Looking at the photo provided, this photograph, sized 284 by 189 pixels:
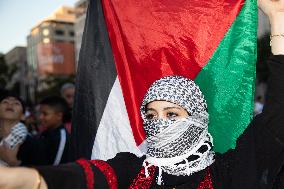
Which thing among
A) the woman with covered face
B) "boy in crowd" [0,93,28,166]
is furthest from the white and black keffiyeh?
"boy in crowd" [0,93,28,166]

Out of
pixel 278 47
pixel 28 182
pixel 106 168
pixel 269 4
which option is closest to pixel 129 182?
pixel 106 168

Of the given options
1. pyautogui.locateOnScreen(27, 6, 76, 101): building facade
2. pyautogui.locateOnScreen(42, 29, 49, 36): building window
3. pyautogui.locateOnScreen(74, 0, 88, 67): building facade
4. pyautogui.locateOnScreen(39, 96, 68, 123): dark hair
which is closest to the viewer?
pyautogui.locateOnScreen(39, 96, 68, 123): dark hair

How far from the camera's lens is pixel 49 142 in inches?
177

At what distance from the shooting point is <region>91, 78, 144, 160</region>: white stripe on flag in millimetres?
2838

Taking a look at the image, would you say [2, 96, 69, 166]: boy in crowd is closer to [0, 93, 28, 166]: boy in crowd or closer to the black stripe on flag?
[0, 93, 28, 166]: boy in crowd

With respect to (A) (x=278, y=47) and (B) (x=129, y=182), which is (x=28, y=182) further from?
(A) (x=278, y=47)

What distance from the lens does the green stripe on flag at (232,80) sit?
8.96ft

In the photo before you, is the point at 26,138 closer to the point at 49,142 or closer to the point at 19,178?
the point at 49,142

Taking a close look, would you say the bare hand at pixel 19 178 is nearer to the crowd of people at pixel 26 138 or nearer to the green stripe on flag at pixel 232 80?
the green stripe on flag at pixel 232 80

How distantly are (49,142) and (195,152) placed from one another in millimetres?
2679

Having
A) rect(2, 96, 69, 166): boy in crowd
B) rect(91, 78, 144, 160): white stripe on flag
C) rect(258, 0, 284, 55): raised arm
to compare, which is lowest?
rect(2, 96, 69, 166): boy in crowd

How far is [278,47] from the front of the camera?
2.06 m

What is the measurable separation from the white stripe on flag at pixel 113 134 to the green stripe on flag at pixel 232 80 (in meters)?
0.51

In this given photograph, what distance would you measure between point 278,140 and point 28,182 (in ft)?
3.51
